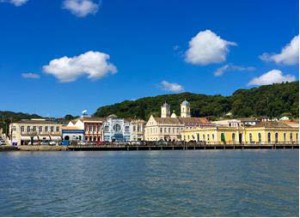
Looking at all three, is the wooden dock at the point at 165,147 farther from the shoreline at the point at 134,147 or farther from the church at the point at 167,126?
the church at the point at 167,126

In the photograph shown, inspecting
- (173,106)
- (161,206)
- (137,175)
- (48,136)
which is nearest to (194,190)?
(161,206)

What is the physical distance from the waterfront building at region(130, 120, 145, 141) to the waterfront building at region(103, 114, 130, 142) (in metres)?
0.87

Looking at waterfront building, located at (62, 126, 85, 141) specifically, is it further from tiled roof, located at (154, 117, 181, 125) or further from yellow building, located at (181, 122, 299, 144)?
yellow building, located at (181, 122, 299, 144)

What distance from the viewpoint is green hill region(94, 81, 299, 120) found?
135250mm

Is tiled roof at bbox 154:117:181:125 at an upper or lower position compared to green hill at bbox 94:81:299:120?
lower

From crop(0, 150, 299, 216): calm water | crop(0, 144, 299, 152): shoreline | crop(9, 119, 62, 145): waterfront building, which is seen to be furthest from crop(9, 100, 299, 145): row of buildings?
crop(0, 150, 299, 216): calm water

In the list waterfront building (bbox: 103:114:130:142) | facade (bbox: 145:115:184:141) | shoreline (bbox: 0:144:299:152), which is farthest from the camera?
facade (bbox: 145:115:184:141)

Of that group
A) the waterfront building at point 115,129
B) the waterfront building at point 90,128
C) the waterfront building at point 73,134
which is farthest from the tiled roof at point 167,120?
the waterfront building at point 73,134

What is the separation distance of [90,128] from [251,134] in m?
32.4

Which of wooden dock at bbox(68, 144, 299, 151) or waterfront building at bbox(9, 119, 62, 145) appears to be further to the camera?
waterfront building at bbox(9, 119, 62, 145)

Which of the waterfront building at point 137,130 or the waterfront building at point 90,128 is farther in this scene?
the waterfront building at point 137,130

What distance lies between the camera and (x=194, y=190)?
24.4 m

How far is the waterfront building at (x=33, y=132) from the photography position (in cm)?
9394

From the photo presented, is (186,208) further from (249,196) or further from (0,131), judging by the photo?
(0,131)
